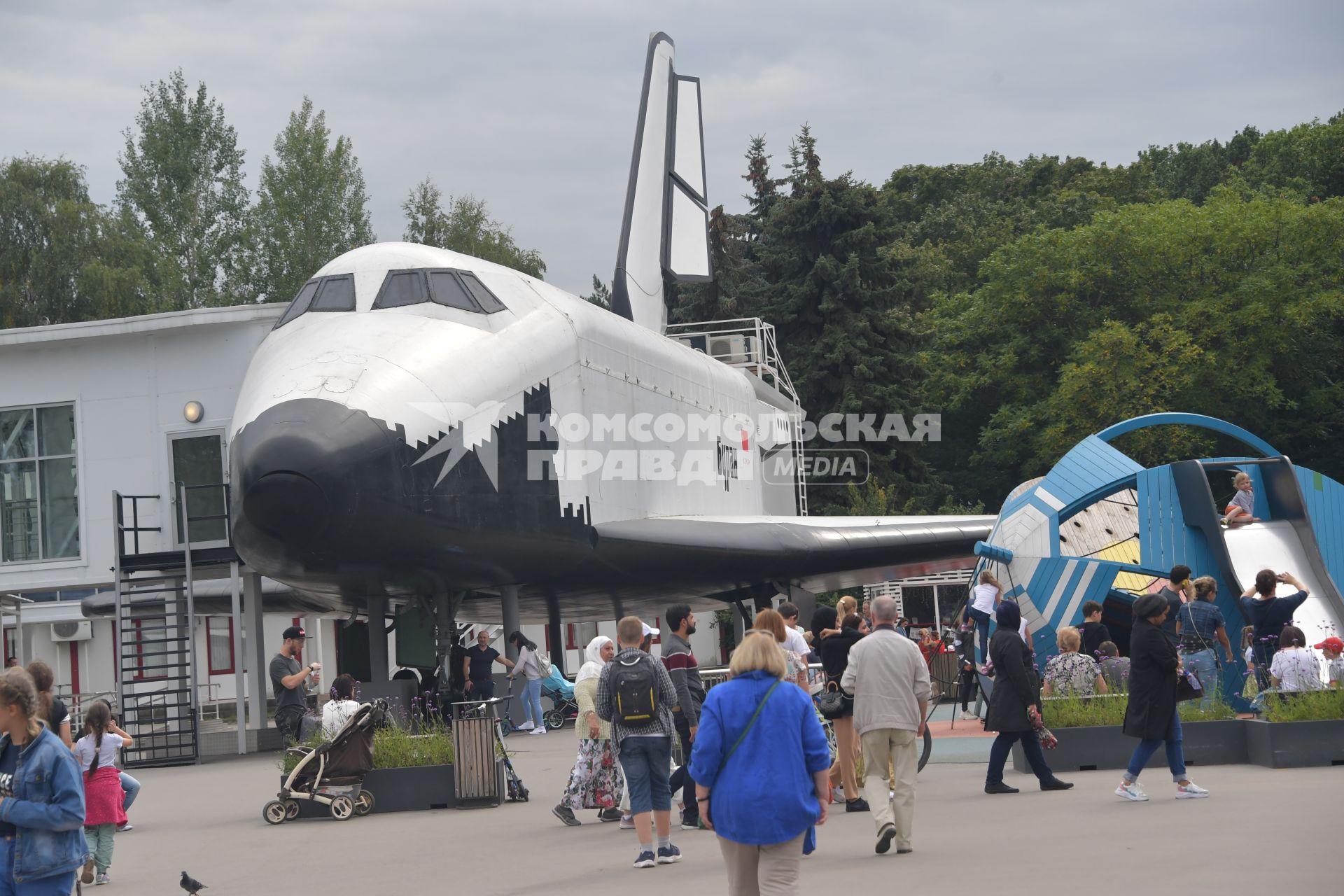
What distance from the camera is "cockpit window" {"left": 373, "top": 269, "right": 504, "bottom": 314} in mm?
12578

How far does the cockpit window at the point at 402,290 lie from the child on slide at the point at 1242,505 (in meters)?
7.64

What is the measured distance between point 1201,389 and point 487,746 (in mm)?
29072

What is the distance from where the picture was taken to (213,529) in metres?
20.4

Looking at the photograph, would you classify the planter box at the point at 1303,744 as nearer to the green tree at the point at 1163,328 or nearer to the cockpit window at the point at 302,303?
the cockpit window at the point at 302,303

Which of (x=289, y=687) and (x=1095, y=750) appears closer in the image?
(x=1095, y=750)

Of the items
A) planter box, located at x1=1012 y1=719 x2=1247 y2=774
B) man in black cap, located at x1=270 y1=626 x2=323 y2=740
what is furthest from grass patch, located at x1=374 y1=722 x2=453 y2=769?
planter box, located at x1=1012 y1=719 x2=1247 y2=774

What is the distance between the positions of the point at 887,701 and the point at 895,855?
2.72ft

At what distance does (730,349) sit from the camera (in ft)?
84.6

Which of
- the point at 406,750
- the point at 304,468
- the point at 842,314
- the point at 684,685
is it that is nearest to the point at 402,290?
the point at 304,468

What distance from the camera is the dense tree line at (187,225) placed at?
136ft

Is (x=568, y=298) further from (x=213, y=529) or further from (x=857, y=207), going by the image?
(x=857, y=207)

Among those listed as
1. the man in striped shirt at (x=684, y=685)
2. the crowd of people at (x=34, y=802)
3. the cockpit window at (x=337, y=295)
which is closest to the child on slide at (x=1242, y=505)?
the man in striped shirt at (x=684, y=685)

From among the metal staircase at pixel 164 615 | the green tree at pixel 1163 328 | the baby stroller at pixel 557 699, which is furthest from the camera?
the green tree at pixel 1163 328

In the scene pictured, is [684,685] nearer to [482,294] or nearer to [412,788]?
[412,788]
